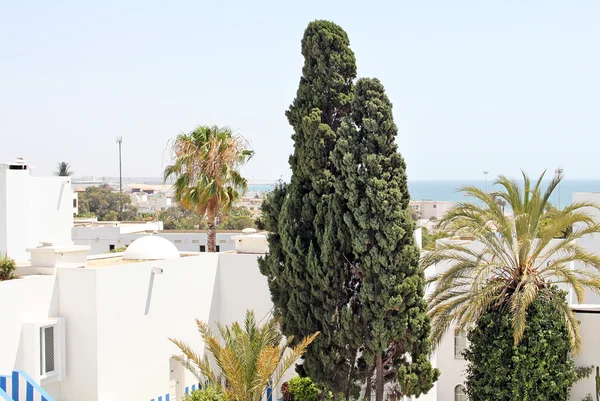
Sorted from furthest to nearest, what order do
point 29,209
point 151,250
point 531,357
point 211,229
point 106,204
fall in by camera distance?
point 106,204, point 29,209, point 211,229, point 151,250, point 531,357

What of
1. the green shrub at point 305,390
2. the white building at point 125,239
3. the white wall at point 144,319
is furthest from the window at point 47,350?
the white building at point 125,239

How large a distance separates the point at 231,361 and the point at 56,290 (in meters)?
3.96

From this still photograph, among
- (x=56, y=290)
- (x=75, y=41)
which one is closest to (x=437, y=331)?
(x=56, y=290)

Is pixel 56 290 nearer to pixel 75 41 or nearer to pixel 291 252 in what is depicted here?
pixel 291 252

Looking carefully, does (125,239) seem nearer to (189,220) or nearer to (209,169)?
(209,169)

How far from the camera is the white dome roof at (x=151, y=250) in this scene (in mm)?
16000

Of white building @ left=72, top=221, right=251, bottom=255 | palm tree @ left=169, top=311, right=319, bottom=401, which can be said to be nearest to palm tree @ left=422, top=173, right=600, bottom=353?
palm tree @ left=169, top=311, right=319, bottom=401

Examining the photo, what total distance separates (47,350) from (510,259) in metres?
9.56

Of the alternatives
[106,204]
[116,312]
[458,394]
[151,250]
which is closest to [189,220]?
[106,204]

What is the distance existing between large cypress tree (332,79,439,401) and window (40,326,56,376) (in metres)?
6.09

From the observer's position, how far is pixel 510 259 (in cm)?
1447

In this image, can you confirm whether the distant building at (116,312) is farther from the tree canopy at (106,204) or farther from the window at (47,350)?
the tree canopy at (106,204)

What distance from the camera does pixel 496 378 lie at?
1409 cm

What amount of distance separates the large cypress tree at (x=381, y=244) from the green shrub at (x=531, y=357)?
4.28 ft
